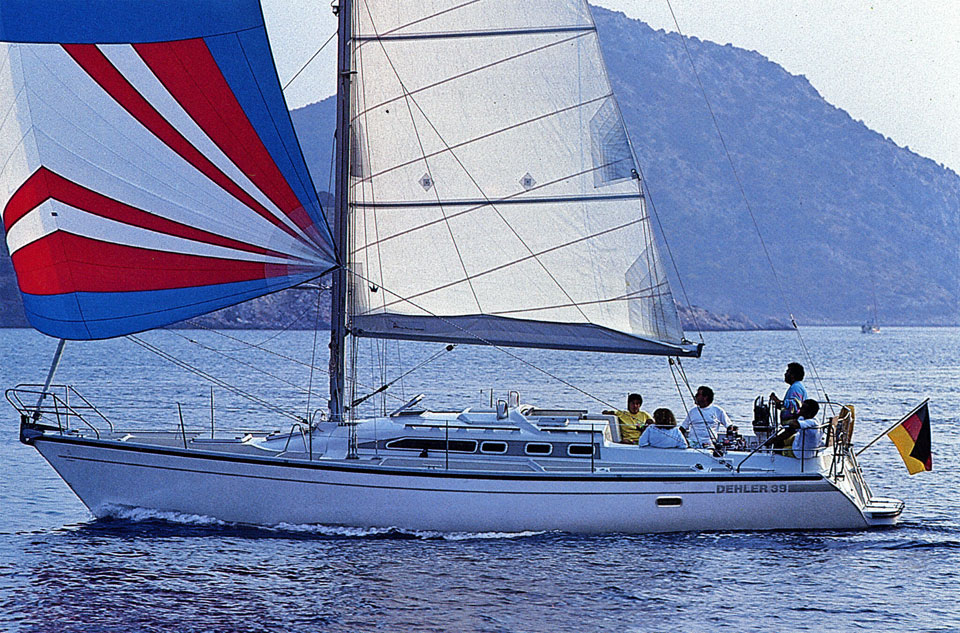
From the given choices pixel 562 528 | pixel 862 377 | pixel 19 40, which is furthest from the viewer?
pixel 862 377

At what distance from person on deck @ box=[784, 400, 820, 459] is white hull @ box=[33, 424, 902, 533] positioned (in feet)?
0.59

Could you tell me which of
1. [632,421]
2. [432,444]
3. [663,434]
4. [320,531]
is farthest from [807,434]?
[320,531]

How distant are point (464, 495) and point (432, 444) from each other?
3.16ft

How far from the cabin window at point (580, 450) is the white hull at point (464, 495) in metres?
0.55

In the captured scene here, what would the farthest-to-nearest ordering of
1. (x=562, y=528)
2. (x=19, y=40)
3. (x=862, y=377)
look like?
1. (x=862, y=377)
2. (x=562, y=528)
3. (x=19, y=40)

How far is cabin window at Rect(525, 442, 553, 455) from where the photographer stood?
15.7m

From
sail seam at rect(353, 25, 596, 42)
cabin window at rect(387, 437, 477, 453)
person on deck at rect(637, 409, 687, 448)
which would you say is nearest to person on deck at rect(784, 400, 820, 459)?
person on deck at rect(637, 409, 687, 448)

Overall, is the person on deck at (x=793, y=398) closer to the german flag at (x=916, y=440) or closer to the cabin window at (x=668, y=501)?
the german flag at (x=916, y=440)

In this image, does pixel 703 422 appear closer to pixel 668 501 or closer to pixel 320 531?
pixel 668 501

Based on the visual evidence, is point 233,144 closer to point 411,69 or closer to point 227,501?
point 411,69

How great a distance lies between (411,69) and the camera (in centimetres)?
1603

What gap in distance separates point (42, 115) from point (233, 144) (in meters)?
2.38

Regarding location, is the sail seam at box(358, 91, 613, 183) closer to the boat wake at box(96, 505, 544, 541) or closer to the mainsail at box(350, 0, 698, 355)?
the mainsail at box(350, 0, 698, 355)

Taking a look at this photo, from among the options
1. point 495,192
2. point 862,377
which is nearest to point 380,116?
point 495,192
